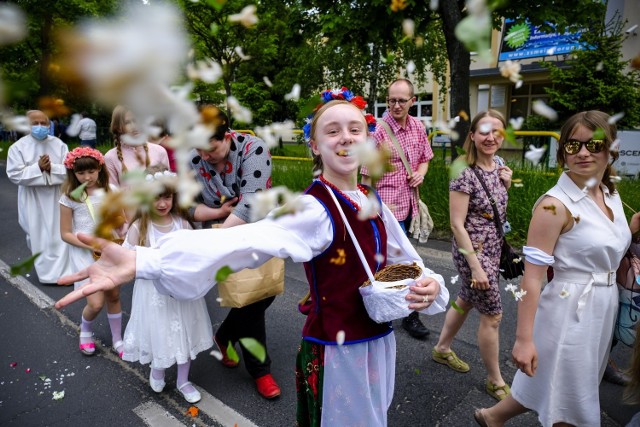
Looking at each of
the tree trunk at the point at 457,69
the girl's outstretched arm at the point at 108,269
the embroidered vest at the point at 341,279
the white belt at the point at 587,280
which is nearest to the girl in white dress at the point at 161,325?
the embroidered vest at the point at 341,279

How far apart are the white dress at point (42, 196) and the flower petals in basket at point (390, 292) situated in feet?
14.1

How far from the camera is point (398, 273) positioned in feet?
5.74

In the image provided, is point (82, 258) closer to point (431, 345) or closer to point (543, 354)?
point (431, 345)

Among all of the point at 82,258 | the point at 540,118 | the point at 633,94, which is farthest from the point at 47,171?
the point at 540,118

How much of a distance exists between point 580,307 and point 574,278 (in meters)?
0.14

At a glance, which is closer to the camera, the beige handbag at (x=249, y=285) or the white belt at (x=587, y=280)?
the white belt at (x=587, y=280)

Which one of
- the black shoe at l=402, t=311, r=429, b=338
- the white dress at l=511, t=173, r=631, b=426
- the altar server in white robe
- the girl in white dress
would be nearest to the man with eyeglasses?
the black shoe at l=402, t=311, r=429, b=338

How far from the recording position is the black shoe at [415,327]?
361 cm

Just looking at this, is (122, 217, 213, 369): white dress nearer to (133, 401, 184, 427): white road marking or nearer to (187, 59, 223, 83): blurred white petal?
(133, 401, 184, 427): white road marking

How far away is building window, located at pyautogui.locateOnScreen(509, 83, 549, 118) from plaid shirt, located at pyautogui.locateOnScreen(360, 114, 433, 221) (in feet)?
61.1

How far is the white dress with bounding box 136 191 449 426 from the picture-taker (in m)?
1.38

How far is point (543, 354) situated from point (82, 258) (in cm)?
385

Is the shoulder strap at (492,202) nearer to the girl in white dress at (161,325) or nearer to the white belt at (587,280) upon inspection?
the white belt at (587,280)

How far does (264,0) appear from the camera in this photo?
820cm
